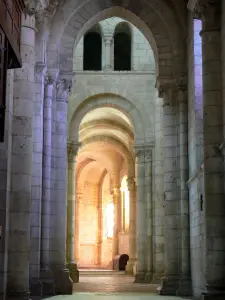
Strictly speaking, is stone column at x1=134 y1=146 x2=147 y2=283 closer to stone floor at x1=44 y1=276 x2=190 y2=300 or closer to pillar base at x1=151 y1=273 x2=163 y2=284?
pillar base at x1=151 y1=273 x2=163 y2=284

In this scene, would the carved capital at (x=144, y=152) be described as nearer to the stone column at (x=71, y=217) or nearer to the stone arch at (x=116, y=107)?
the stone arch at (x=116, y=107)

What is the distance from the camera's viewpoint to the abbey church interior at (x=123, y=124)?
13570mm

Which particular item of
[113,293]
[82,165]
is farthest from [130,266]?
[113,293]

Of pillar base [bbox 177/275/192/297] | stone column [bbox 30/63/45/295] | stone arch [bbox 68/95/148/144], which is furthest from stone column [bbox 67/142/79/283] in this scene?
stone column [bbox 30/63/45/295]

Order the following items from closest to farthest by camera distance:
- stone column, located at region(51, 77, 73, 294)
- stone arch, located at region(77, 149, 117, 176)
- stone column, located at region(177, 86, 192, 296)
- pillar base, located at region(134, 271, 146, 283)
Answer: stone column, located at region(177, 86, 192, 296) → stone column, located at region(51, 77, 73, 294) → pillar base, located at region(134, 271, 146, 283) → stone arch, located at region(77, 149, 117, 176)

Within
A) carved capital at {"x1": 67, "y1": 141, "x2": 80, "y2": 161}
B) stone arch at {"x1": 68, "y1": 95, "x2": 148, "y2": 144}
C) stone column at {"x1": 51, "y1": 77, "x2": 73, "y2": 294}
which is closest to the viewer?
stone column at {"x1": 51, "y1": 77, "x2": 73, "y2": 294}

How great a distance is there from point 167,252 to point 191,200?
1.95 m

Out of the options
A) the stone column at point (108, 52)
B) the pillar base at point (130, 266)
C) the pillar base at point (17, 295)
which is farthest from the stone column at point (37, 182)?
the pillar base at point (130, 266)

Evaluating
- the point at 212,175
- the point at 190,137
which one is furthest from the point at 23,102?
the point at 190,137

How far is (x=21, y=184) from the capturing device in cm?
1380

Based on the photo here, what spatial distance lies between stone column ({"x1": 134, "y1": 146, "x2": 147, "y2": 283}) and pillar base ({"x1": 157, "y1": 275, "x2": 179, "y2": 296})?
345 inches

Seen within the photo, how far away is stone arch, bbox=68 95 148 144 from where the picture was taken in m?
29.1

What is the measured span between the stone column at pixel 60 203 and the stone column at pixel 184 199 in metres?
3.43

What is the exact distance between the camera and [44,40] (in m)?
18.5
